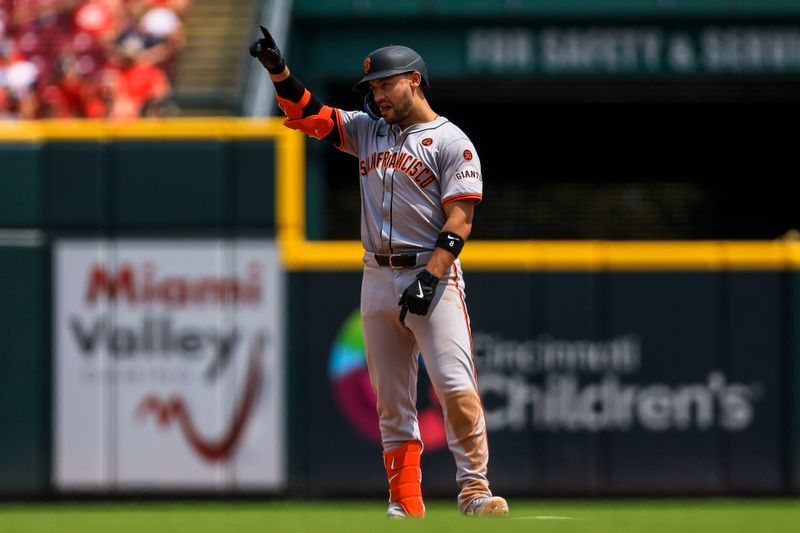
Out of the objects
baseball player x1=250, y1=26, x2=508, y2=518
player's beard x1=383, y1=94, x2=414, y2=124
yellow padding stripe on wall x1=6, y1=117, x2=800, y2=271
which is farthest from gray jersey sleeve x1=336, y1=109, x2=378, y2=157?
yellow padding stripe on wall x1=6, y1=117, x2=800, y2=271

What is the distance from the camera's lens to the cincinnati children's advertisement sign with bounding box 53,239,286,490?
1014 centimetres

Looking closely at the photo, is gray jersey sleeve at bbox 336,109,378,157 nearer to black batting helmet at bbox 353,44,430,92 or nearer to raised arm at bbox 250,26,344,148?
raised arm at bbox 250,26,344,148

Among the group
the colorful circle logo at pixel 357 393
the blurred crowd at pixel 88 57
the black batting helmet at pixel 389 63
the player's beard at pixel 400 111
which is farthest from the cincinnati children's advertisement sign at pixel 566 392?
the blurred crowd at pixel 88 57

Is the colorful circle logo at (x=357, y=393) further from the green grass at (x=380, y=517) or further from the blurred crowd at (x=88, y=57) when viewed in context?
the blurred crowd at (x=88, y=57)

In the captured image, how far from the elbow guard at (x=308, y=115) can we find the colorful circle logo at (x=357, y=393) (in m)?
4.10

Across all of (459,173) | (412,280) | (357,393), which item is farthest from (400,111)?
(357,393)

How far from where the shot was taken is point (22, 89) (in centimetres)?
1477

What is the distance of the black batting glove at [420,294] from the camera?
5758 millimetres

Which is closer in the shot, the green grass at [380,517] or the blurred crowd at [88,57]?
the green grass at [380,517]

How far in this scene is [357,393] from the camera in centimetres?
1021

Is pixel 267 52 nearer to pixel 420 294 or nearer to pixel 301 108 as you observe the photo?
pixel 301 108

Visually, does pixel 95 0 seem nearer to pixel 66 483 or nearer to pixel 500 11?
pixel 500 11

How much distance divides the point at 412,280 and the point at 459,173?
1.52 ft

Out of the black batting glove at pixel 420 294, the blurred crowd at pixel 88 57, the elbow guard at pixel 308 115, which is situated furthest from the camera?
the blurred crowd at pixel 88 57
